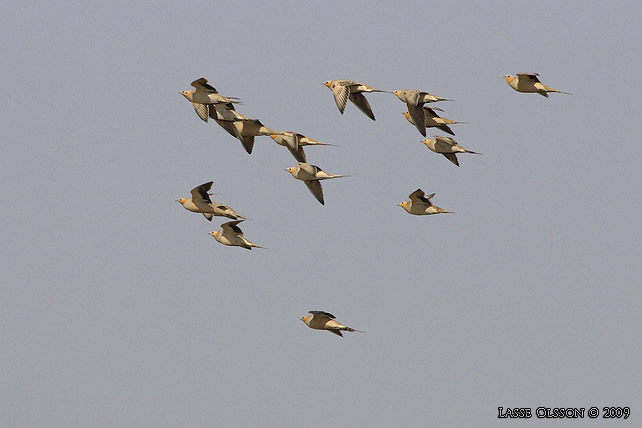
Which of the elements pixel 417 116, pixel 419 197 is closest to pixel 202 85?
pixel 417 116

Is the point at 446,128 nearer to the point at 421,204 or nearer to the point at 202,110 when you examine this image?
the point at 421,204

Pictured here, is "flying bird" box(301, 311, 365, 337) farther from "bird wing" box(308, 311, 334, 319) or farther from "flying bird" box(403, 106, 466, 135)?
"flying bird" box(403, 106, 466, 135)

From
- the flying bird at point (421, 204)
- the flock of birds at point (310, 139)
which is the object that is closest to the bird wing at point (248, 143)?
the flock of birds at point (310, 139)

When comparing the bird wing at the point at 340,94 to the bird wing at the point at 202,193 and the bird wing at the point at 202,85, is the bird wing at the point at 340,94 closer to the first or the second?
the bird wing at the point at 202,85

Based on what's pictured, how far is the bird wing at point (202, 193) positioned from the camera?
64.3m

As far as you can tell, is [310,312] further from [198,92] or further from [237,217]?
[198,92]

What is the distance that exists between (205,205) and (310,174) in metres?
5.23

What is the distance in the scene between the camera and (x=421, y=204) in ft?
212

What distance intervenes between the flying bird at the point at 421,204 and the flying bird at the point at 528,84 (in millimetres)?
6273

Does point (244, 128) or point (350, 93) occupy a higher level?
point (350, 93)

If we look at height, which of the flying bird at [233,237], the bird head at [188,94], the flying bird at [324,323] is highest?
the bird head at [188,94]

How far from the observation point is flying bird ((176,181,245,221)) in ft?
212

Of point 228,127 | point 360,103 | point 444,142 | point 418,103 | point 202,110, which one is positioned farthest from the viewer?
point 228,127

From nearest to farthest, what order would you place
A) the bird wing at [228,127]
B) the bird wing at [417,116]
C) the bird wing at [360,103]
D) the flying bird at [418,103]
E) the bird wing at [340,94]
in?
the flying bird at [418,103], the bird wing at [417,116], the bird wing at [340,94], the bird wing at [360,103], the bird wing at [228,127]
